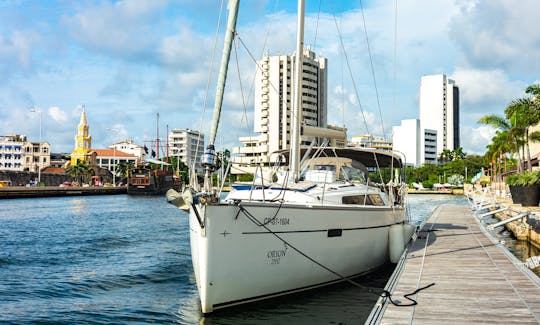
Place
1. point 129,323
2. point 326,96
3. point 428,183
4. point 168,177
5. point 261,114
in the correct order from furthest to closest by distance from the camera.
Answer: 1. point 326,96
2. point 261,114
3. point 428,183
4. point 168,177
5. point 129,323

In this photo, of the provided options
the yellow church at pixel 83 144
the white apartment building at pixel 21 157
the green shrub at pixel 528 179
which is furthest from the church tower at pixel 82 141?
the green shrub at pixel 528 179

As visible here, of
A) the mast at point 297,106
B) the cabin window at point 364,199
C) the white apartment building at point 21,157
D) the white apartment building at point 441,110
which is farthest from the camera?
the white apartment building at point 441,110

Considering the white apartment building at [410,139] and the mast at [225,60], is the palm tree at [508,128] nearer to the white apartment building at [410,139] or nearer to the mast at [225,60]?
the mast at [225,60]

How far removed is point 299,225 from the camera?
10.2 m

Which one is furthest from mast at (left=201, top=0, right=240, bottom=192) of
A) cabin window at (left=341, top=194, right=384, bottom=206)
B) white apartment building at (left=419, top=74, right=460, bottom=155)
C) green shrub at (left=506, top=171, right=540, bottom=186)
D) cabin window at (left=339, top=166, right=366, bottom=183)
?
white apartment building at (left=419, top=74, right=460, bottom=155)

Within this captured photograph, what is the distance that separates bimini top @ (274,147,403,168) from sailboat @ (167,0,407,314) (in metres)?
1.01

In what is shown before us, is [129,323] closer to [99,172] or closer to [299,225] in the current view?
[299,225]

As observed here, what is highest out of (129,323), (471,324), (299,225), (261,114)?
(261,114)

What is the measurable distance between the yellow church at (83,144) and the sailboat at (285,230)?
13440cm

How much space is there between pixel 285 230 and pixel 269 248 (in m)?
0.49

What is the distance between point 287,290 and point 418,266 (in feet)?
10.3

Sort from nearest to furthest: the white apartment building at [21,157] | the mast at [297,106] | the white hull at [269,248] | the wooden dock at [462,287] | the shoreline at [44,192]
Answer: the wooden dock at [462,287], the white hull at [269,248], the mast at [297,106], the shoreline at [44,192], the white apartment building at [21,157]

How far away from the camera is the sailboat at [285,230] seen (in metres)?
9.16

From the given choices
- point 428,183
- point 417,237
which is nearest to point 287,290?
point 417,237
